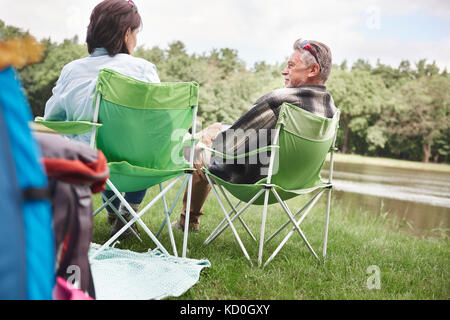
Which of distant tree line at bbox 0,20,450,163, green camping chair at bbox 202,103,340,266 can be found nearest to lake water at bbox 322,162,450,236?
green camping chair at bbox 202,103,340,266

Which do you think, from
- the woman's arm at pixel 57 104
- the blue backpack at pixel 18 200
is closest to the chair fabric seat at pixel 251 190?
the woman's arm at pixel 57 104

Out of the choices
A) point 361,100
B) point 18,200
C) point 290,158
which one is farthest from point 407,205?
point 361,100

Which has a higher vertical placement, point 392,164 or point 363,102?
point 363,102

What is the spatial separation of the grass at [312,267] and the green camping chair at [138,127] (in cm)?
41

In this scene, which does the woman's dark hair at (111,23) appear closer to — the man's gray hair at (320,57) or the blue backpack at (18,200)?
the man's gray hair at (320,57)

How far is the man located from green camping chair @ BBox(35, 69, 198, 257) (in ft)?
1.13

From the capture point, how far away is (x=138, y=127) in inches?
82.2

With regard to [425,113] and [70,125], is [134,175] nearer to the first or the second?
[70,125]

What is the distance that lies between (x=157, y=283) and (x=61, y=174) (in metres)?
1.07

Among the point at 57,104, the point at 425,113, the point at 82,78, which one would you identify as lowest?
the point at 57,104

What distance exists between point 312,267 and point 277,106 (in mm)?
976

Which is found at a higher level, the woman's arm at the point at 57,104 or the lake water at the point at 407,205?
the woman's arm at the point at 57,104

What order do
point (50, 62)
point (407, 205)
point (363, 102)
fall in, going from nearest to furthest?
point (407, 205) < point (50, 62) < point (363, 102)

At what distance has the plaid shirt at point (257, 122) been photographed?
2.39 metres
